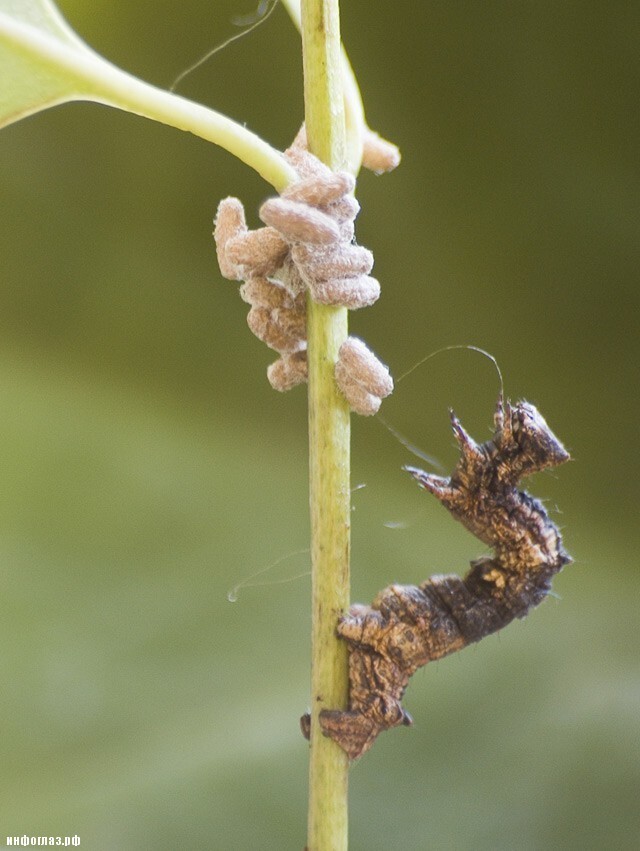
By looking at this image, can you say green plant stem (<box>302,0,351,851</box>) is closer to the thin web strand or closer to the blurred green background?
the thin web strand

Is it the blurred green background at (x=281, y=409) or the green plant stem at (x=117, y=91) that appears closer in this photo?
the green plant stem at (x=117, y=91)

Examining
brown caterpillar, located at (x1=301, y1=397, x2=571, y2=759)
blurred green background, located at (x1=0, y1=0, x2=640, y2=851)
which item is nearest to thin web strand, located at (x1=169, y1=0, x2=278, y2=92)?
blurred green background, located at (x1=0, y1=0, x2=640, y2=851)

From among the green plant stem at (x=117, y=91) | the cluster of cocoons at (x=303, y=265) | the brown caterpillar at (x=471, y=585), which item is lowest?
the brown caterpillar at (x=471, y=585)

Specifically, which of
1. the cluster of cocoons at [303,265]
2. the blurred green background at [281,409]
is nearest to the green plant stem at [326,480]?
the cluster of cocoons at [303,265]

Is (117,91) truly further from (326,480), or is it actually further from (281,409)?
(281,409)

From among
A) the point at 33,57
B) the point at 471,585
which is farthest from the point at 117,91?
the point at 471,585

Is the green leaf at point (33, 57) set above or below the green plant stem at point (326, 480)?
above

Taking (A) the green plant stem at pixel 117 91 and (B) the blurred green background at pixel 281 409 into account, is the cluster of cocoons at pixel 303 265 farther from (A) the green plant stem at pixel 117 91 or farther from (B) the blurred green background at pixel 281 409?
(B) the blurred green background at pixel 281 409

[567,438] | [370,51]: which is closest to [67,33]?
[370,51]
